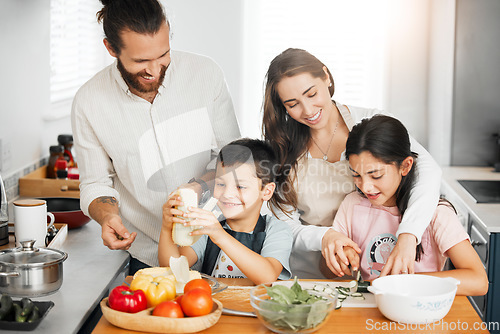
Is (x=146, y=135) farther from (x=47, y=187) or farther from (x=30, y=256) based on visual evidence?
(x=47, y=187)

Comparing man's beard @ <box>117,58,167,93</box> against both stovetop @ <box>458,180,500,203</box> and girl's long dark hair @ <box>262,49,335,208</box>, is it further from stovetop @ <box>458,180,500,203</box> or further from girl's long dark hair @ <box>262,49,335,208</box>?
stovetop @ <box>458,180,500,203</box>

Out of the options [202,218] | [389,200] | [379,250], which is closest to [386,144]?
[389,200]

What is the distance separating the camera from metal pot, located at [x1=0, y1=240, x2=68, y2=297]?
49.9 inches

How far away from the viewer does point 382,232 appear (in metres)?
1.58

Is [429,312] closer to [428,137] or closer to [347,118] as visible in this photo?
[347,118]

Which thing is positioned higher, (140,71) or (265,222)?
(140,71)

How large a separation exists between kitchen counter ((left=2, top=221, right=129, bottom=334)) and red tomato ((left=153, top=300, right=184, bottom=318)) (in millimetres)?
194

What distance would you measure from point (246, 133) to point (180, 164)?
157cm

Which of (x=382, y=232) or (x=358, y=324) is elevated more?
(x=382, y=232)

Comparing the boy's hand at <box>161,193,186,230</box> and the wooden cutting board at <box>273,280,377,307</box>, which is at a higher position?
the boy's hand at <box>161,193,186,230</box>

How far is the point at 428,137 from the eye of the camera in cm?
312

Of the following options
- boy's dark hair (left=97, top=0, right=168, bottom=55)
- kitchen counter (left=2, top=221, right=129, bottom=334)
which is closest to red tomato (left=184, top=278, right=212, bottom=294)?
kitchen counter (left=2, top=221, right=129, bottom=334)

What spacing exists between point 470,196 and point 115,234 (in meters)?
1.46

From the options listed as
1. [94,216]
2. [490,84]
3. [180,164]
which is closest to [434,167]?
[180,164]
